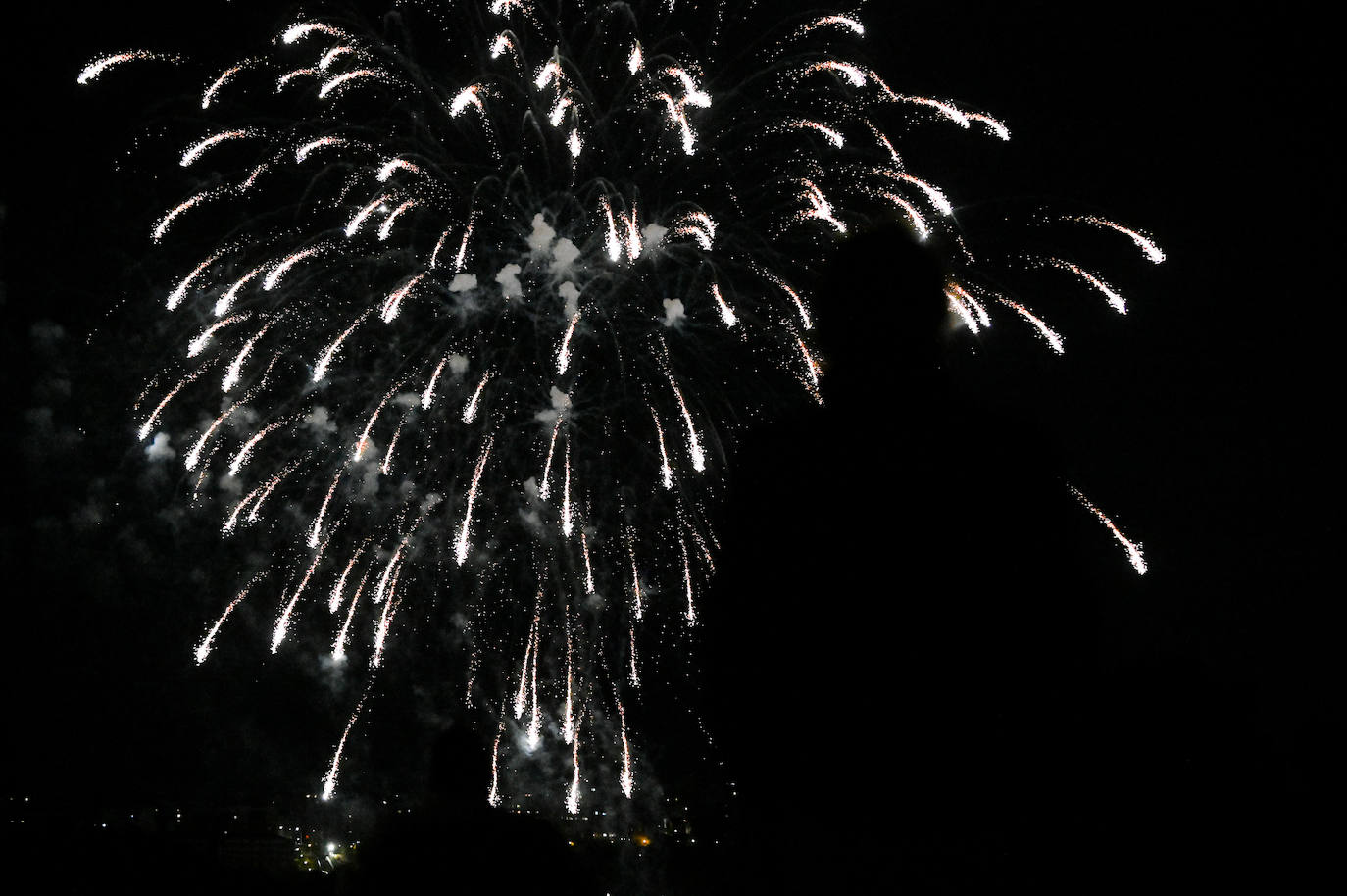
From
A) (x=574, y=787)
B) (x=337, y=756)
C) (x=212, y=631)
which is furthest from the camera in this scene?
(x=337, y=756)

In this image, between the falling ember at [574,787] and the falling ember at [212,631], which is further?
the falling ember at [212,631]

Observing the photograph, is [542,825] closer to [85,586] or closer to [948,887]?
[948,887]

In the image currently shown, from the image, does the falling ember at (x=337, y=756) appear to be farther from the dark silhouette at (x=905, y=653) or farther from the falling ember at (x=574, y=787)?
the dark silhouette at (x=905, y=653)

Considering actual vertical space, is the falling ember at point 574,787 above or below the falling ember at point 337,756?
below

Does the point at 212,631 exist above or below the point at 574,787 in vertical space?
above

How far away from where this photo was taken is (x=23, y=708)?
38.9 metres

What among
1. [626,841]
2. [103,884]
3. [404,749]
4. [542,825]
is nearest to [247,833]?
[626,841]

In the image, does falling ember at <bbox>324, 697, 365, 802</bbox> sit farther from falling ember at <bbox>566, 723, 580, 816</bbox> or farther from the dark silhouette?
the dark silhouette

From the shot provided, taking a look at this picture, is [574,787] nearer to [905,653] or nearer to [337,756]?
[905,653]

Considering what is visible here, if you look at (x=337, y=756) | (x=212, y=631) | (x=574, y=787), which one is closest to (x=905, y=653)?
(x=574, y=787)

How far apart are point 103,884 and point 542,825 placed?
4473mm

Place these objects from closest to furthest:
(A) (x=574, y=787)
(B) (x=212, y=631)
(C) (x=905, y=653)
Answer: (C) (x=905, y=653), (A) (x=574, y=787), (B) (x=212, y=631)

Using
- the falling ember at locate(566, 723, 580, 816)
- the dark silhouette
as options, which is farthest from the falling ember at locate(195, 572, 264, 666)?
the dark silhouette

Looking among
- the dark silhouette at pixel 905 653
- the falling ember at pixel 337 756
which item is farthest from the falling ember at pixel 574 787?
the dark silhouette at pixel 905 653
